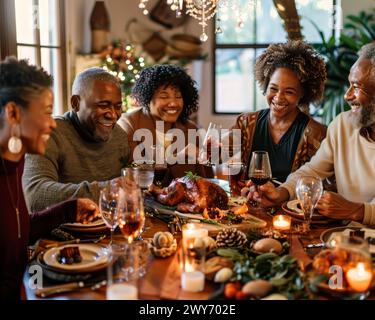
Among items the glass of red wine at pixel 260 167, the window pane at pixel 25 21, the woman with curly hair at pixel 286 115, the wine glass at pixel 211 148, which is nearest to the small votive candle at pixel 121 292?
the glass of red wine at pixel 260 167

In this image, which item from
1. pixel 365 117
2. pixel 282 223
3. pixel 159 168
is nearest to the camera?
pixel 282 223

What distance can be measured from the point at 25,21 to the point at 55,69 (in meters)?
0.86

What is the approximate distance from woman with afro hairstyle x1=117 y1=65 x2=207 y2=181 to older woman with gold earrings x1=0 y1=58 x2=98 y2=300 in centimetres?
150

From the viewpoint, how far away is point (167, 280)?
1.25 metres

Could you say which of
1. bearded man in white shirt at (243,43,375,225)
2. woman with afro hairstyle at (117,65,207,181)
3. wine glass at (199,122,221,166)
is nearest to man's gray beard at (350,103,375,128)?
bearded man in white shirt at (243,43,375,225)

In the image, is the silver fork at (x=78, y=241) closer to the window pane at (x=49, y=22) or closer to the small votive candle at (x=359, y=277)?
the small votive candle at (x=359, y=277)

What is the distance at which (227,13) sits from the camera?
5.85m

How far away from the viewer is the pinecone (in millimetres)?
1436

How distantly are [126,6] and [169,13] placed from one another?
1.80ft

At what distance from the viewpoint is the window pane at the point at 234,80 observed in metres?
5.92

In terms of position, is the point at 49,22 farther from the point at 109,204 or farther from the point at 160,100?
the point at 109,204

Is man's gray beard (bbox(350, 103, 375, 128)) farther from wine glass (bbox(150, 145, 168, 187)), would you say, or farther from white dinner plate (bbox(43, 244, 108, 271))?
white dinner plate (bbox(43, 244, 108, 271))

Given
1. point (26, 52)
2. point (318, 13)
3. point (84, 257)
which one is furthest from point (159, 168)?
point (318, 13)
